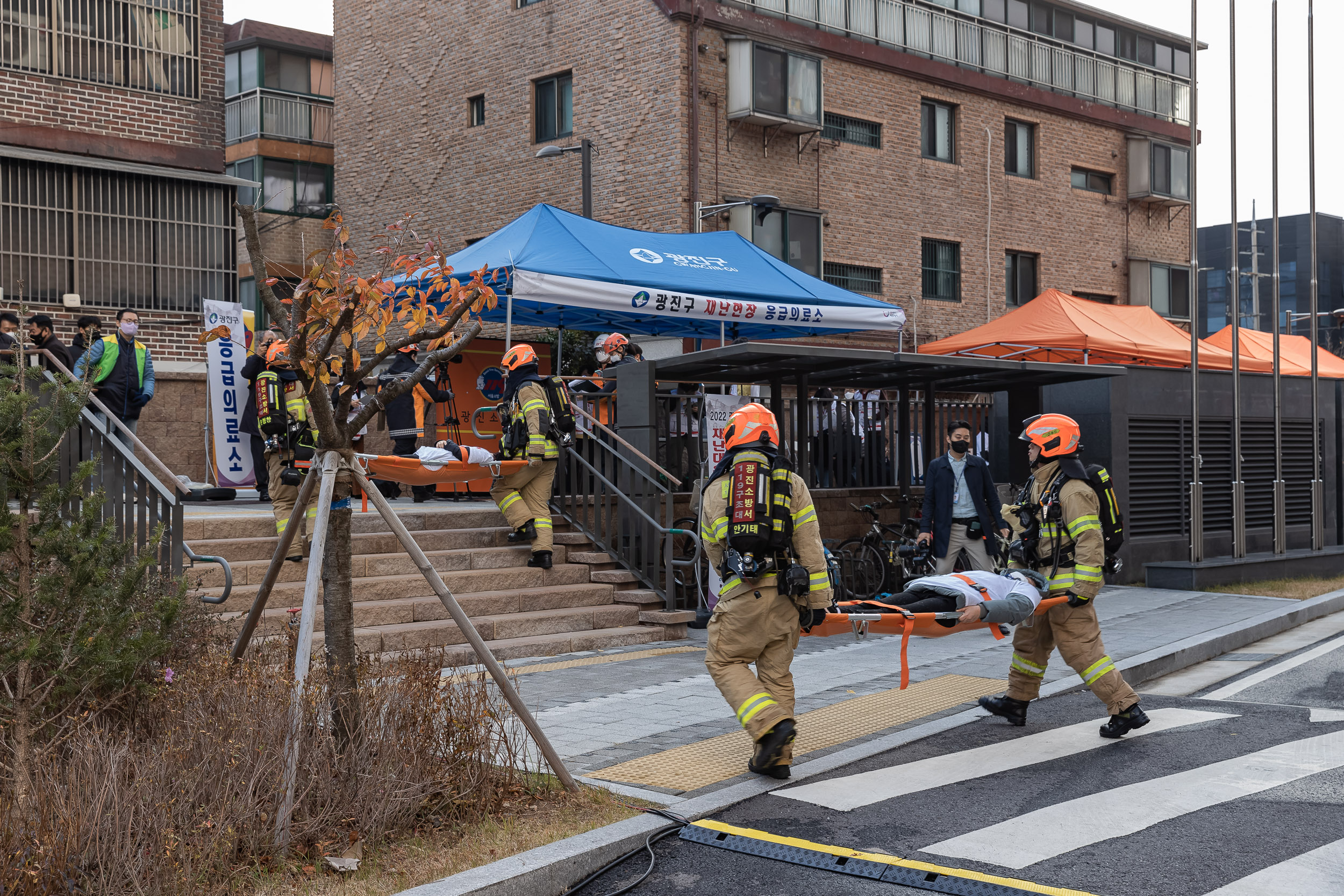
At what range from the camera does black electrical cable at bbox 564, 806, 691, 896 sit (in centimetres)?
523

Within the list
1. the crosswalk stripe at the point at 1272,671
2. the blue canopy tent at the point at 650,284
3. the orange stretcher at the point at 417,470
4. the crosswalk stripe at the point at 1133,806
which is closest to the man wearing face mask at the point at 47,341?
the blue canopy tent at the point at 650,284

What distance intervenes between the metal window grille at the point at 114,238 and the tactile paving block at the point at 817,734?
11304 millimetres

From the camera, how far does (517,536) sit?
12133 millimetres

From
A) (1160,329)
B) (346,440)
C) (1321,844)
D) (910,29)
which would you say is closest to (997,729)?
(1321,844)

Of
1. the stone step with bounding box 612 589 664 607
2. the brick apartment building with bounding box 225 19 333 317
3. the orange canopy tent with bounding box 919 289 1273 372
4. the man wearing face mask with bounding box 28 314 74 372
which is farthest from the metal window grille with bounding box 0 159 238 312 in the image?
the brick apartment building with bounding box 225 19 333 317

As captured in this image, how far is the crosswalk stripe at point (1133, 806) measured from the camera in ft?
18.4

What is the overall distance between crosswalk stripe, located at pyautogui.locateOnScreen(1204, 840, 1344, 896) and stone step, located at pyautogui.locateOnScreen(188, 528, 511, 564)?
720 cm

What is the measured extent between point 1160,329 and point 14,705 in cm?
2107

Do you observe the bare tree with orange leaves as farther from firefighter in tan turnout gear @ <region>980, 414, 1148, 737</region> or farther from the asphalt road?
firefighter in tan turnout gear @ <region>980, 414, 1148, 737</region>

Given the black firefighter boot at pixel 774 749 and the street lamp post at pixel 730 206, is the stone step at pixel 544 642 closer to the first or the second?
the black firefighter boot at pixel 774 749

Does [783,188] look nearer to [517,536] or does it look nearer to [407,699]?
[517,536]

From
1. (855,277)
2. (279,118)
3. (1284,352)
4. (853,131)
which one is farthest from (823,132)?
(279,118)

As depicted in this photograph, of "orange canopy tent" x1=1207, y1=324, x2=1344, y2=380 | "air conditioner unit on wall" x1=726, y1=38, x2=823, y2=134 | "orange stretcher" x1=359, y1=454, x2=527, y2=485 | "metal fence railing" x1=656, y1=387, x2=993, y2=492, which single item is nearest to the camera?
"orange stretcher" x1=359, y1=454, x2=527, y2=485

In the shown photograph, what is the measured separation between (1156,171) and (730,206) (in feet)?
A: 51.9
